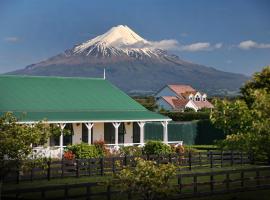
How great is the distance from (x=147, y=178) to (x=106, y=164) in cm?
1422

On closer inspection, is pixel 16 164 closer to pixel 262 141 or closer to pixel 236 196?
pixel 262 141

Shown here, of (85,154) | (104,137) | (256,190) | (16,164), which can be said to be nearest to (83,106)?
(104,137)

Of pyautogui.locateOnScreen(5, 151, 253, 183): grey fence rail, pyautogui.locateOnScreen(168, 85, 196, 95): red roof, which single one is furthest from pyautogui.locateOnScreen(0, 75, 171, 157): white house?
pyautogui.locateOnScreen(168, 85, 196, 95): red roof

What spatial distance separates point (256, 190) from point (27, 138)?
10039 mm

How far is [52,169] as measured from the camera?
91.1 ft

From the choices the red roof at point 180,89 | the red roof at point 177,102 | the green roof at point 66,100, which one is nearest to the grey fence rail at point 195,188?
the green roof at point 66,100

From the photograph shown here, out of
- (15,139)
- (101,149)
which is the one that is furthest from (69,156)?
(15,139)

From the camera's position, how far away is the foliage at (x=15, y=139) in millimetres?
17547

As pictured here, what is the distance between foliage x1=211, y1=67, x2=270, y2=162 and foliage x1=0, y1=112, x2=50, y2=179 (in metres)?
5.27

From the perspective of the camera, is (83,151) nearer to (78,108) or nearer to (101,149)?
(101,149)

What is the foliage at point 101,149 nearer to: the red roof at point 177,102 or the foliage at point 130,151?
the foliage at point 130,151

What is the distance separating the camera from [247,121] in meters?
17.9

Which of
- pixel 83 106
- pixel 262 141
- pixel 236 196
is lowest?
pixel 236 196

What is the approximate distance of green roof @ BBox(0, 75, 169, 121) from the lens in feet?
132
